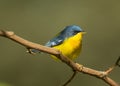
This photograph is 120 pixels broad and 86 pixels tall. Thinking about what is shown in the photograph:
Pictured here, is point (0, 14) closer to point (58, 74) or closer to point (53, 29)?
point (53, 29)

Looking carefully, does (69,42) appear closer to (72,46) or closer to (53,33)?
(72,46)

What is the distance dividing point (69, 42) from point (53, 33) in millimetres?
2905

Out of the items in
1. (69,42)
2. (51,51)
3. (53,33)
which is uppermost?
(51,51)

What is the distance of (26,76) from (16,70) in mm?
218

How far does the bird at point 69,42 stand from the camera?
45.4 inches

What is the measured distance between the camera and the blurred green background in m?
3.77

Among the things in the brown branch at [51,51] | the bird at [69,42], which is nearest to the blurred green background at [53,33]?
the bird at [69,42]

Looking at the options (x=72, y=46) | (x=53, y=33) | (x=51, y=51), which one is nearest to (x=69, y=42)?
(x=72, y=46)

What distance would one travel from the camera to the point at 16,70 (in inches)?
158

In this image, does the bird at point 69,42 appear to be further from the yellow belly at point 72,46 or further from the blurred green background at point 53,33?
the blurred green background at point 53,33

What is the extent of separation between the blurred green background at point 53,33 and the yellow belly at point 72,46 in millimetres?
2134

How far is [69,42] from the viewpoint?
4.34 feet

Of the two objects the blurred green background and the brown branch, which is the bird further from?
the blurred green background

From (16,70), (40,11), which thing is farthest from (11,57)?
(40,11)
